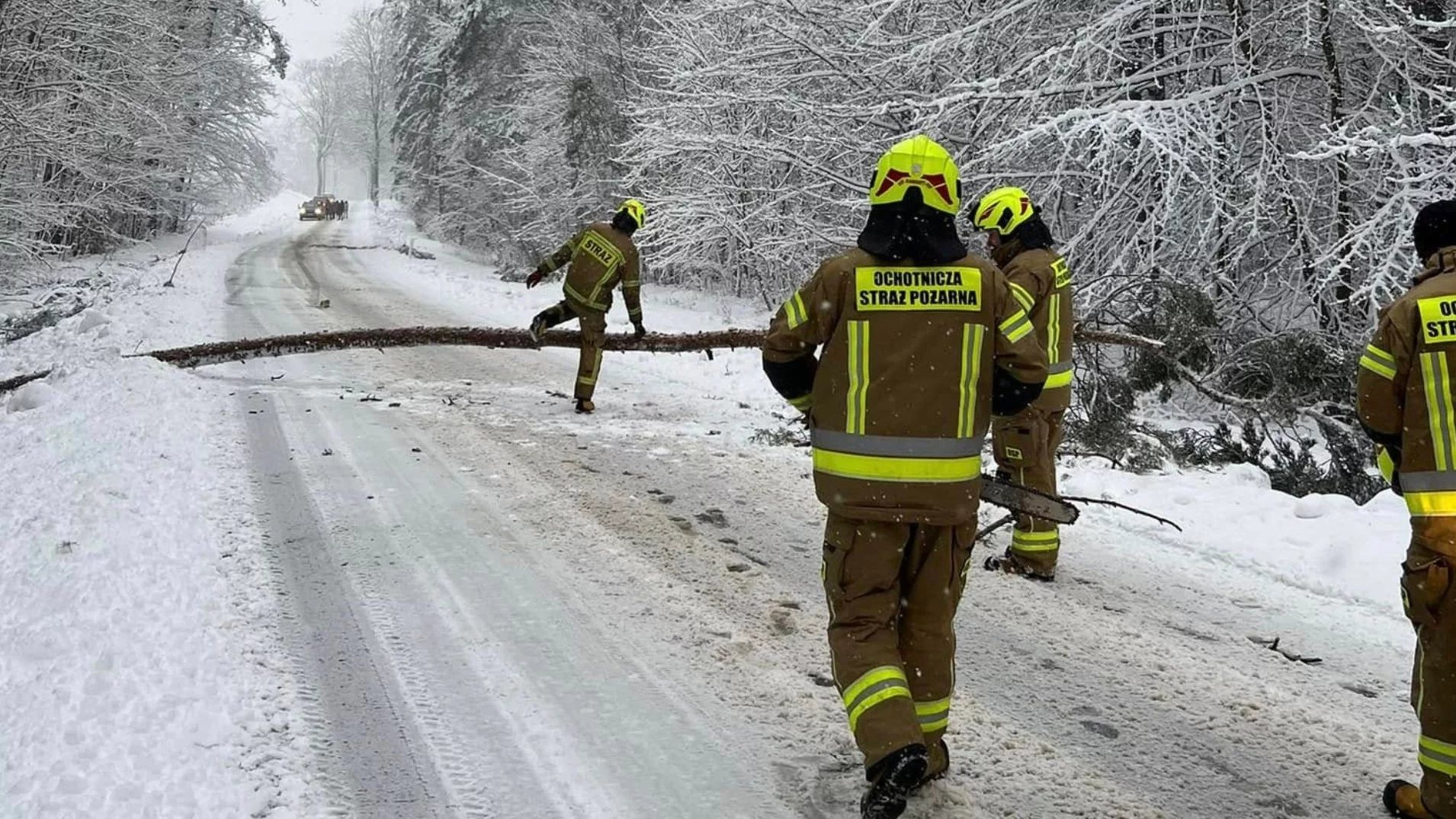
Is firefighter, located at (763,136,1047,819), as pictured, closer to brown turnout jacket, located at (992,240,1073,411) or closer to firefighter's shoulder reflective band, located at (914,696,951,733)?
firefighter's shoulder reflective band, located at (914,696,951,733)

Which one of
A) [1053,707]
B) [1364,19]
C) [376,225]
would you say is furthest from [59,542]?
[376,225]

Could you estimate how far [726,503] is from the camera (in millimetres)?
6348

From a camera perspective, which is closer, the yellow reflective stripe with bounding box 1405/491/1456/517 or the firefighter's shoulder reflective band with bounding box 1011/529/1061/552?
the yellow reflective stripe with bounding box 1405/491/1456/517

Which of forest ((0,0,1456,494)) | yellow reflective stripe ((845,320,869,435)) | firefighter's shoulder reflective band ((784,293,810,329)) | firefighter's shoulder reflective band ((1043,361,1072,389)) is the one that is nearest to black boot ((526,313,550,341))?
forest ((0,0,1456,494))

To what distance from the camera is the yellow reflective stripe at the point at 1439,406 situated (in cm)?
277

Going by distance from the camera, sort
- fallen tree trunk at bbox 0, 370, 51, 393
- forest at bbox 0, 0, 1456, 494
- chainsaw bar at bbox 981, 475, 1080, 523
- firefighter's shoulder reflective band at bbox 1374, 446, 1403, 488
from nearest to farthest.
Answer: firefighter's shoulder reflective band at bbox 1374, 446, 1403, 488 < chainsaw bar at bbox 981, 475, 1080, 523 < forest at bbox 0, 0, 1456, 494 < fallen tree trunk at bbox 0, 370, 51, 393

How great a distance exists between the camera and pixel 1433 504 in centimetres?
285

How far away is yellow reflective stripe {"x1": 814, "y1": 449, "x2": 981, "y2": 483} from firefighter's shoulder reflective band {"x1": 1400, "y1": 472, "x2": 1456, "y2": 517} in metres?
1.29

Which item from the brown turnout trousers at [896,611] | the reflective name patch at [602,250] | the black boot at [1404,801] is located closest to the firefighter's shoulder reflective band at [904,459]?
the brown turnout trousers at [896,611]

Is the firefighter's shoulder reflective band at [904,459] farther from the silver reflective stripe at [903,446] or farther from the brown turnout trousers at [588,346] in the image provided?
the brown turnout trousers at [588,346]

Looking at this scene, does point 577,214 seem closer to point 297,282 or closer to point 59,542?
point 297,282

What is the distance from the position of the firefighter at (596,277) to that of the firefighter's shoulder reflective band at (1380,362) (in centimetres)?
641

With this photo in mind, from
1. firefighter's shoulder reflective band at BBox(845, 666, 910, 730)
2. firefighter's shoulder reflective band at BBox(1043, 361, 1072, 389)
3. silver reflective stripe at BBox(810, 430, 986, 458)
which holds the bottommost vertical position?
firefighter's shoulder reflective band at BBox(845, 666, 910, 730)

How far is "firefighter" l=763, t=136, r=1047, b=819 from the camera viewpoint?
9.38ft
